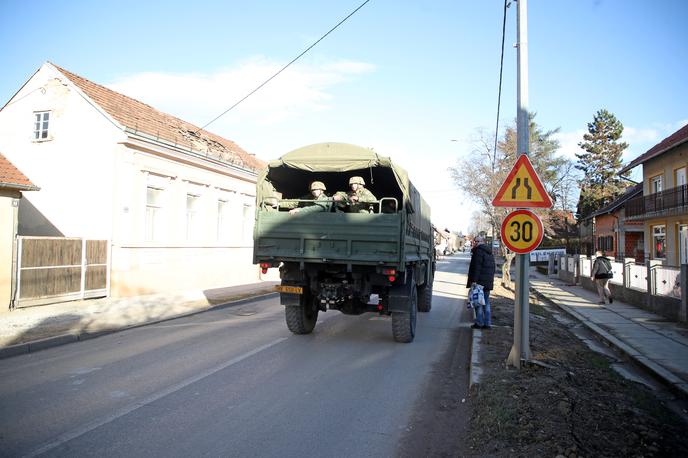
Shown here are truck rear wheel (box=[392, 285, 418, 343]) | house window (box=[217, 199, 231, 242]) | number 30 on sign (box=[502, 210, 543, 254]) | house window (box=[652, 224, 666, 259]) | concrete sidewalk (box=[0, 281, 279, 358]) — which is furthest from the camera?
house window (box=[652, 224, 666, 259])

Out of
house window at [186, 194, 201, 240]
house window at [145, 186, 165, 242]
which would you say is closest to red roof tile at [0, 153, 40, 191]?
house window at [145, 186, 165, 242]

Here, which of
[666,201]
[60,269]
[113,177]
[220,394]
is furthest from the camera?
[666,201]

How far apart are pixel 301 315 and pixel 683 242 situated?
23204 mm

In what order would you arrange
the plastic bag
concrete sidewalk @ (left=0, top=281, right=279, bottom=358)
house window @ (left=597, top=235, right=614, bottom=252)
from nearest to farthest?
concrete sidewalk @ (left=0, top=281, right=279, bottom=358) → the plastic bag → house window @ (left=597, top=235, right=614, bottom=252)

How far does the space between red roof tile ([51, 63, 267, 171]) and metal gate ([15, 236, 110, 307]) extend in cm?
401

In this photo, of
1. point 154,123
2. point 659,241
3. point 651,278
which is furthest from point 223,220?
point 659,241

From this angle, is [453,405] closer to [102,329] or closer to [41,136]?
[102,329]

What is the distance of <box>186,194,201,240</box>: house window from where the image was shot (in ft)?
56.6

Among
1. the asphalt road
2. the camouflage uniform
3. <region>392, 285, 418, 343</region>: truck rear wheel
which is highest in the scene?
the camouflage uniform

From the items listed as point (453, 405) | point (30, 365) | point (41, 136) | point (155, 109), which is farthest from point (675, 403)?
point (155, 109)

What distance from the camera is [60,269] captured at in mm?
12094

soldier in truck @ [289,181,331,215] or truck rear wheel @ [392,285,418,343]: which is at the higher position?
soldier in truck @ [289,181,331,215]

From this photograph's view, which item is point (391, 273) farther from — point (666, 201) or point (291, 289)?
point (666, 201)

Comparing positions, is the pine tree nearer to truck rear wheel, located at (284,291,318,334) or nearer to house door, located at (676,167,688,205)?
→ house door, located at (676,167,688,205)
